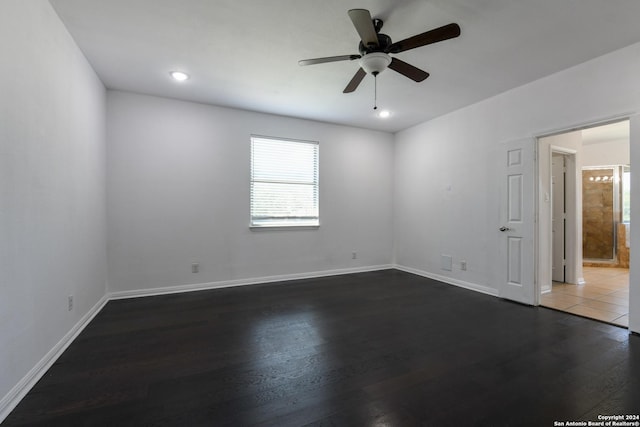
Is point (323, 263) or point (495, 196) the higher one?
point (495, 196)

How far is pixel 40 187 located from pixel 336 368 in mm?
2560

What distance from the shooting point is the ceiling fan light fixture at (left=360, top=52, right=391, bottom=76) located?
2246mm

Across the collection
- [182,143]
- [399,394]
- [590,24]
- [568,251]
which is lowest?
[399,394]

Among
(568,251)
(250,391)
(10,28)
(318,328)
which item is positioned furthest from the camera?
(568,251)

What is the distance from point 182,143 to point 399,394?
4.06m

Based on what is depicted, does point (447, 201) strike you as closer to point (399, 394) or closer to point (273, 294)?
point (273, 294)

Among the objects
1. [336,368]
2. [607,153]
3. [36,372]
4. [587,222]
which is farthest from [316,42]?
[587,222]

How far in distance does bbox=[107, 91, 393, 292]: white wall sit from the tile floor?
303 cm

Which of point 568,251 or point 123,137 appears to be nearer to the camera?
point 123,137

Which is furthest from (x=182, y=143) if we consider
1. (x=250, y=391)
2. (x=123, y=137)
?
(x=250, y=391)

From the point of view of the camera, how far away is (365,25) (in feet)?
6.37

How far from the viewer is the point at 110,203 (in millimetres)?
3777

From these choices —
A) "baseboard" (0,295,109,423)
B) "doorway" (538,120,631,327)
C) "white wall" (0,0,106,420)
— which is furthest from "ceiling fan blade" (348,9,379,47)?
"baseboard" (0,295,109,423)

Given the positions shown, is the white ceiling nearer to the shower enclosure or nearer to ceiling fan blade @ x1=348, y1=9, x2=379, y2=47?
ceiling fan blade @ x1=348, y1=9, x2=379, y2=47
